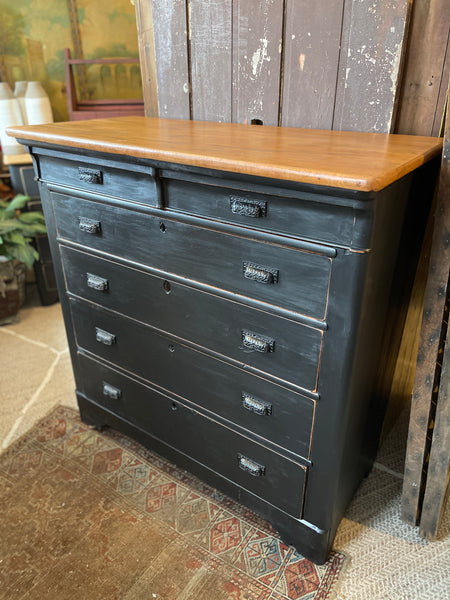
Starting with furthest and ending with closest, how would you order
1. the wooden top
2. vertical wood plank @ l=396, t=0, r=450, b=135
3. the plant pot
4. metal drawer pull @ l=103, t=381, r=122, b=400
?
the plant pot
metal drawer pull @ l=103, t=381, r=122, b=400
vertical wood plank @ l=396, t=0, r=450, b=135
the wooden top

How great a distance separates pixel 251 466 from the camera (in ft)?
4.59

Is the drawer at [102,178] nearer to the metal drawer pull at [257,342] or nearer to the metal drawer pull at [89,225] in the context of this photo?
the metal drawer pull at [89,225]

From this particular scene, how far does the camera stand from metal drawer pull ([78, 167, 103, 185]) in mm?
1355

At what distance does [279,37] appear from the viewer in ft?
4.95

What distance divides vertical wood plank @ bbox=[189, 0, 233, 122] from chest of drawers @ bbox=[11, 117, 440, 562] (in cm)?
14

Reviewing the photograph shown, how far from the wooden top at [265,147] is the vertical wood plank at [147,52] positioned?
0.36 m

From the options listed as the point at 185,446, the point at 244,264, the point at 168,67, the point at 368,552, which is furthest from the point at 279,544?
the point at 168,67

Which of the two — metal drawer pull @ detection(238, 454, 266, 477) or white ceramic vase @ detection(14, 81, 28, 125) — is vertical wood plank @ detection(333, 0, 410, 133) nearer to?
metal drawer pull @ detection(238, 454, 266, 477)

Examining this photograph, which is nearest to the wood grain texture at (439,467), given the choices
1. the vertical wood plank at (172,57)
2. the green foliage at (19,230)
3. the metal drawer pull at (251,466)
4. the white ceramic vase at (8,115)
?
the metal drawer pull at (251,466)

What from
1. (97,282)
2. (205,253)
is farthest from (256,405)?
(97,282)

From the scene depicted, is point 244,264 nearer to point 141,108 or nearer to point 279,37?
point 279,37

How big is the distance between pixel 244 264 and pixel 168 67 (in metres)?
1.09

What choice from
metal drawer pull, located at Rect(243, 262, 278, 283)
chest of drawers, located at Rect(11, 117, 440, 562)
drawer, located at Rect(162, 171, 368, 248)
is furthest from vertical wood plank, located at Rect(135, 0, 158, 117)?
metal drawer pull, located at Rect(243, 262, 278, 283)

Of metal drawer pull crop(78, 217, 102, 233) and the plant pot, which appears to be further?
the plant pot
